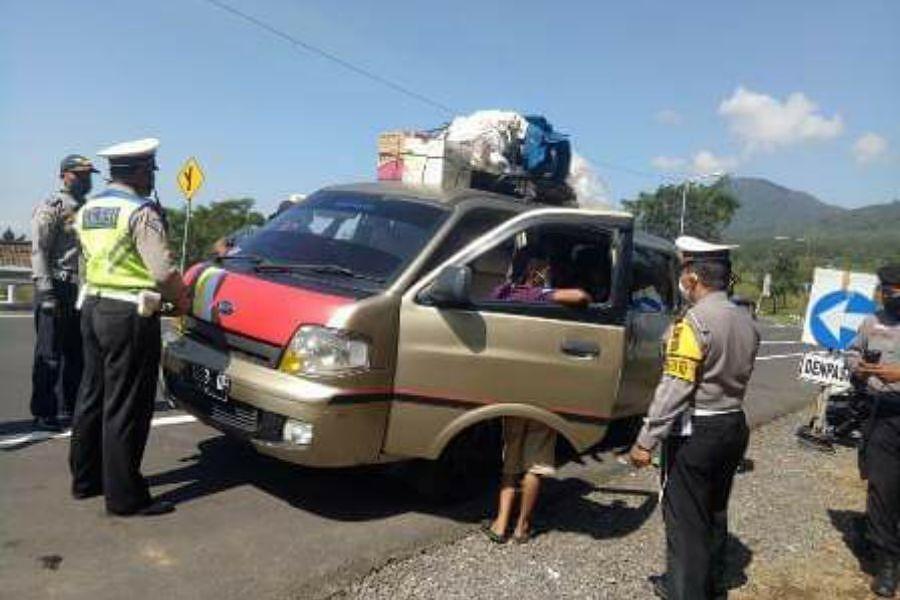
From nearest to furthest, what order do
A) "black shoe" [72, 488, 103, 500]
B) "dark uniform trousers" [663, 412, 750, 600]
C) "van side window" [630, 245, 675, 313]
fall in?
"dark uniform trousers" [663, 412, 750, 600], "black shoe" [72, 488, 103, 500], "van side window" [630, 245, 675, 313]

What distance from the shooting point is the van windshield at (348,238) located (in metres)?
5.67

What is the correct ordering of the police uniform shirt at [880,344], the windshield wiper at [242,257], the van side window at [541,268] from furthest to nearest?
the windshield wiper at [242,257], the police uniform shirt at [880,344], the van side window at [541,268]

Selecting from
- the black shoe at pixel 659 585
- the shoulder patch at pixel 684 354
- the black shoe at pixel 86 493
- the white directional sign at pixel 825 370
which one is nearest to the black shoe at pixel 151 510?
the black shoe at pixel 86 493

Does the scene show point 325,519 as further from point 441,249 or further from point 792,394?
point 792,394

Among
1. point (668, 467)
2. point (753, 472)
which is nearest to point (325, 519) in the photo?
point (668, 467)

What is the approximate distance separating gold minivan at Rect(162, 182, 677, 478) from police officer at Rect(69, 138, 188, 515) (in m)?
0.47

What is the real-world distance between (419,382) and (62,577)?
208 centimetres

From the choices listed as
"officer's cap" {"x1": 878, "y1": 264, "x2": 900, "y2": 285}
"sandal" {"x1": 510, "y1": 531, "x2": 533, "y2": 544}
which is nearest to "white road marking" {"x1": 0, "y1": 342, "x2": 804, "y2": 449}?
"sandal" {"x1": 510, "y1": 531, "x2": 533, "y2": 544}

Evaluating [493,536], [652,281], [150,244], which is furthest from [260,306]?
[652,281]

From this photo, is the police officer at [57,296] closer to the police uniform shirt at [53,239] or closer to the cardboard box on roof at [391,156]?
the police uniform shirt at [53,239]

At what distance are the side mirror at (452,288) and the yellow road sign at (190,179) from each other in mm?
17044

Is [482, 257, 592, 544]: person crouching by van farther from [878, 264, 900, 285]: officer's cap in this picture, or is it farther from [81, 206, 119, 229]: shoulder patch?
[81, 206, 119, 229]: shoulder patch

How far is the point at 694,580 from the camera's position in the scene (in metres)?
4.59

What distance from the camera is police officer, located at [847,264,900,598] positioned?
560 cm
